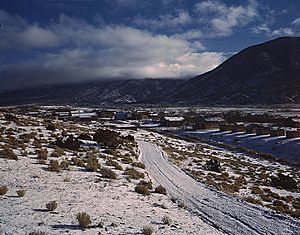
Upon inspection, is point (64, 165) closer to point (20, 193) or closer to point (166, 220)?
point (20, 193)

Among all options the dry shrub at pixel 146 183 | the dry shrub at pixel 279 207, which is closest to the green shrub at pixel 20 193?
the dry shrub at pixel 146 183

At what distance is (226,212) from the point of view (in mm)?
13633

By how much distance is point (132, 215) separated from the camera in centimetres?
1192

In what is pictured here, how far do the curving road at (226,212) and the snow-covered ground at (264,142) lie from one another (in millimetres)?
32925

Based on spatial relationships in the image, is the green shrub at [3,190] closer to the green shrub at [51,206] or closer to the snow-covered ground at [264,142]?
the green shrub at [51,206]

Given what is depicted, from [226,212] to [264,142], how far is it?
154 feet

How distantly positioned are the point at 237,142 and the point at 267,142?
262 inches

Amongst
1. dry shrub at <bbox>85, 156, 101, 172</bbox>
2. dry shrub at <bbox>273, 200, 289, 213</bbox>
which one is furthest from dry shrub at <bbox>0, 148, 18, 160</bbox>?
dry shrub at <bbox>273, 200, 289, 213</bbox>

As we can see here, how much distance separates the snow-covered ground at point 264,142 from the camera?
→ 4990 centimetres

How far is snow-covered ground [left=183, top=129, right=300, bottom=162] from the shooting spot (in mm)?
49903

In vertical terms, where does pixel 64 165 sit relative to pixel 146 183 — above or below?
above

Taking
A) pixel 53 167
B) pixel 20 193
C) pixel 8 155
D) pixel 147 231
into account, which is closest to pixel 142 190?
pixel 53 167

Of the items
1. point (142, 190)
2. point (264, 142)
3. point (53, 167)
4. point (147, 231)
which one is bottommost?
point (264, 142)

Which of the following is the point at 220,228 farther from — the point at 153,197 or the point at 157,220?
the point at 153,197
